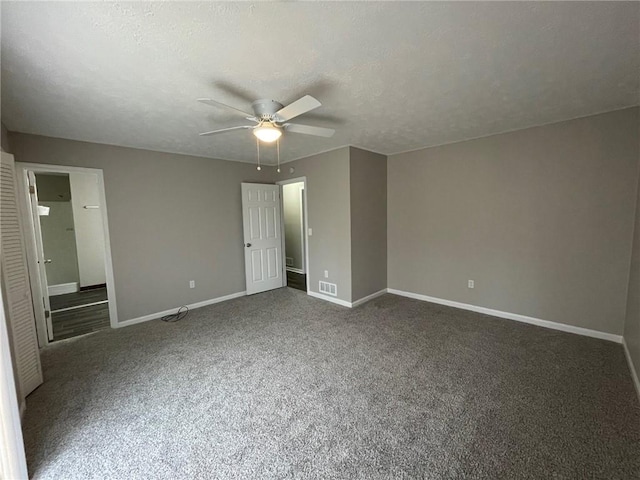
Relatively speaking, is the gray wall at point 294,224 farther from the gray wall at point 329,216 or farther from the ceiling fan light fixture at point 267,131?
the ceiling fan light fixture at point 267,131

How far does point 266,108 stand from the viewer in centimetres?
227

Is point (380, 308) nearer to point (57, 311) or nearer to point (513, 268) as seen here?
point (513, 268)

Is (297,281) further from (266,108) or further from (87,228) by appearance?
(87,228)

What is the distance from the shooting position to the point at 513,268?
139 inches

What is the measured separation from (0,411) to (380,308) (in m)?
3.74

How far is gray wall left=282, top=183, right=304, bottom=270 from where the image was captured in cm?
670

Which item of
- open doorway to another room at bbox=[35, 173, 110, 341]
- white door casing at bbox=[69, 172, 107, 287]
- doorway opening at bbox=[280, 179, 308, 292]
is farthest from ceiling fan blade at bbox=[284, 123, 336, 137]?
white door casing at bbox=[69, 172, 107, 287]

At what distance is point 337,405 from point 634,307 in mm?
2830

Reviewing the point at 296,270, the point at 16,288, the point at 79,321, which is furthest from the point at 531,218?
the point at 79,321

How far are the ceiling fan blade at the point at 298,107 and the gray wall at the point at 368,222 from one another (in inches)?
78.2

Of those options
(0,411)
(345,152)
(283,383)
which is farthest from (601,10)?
(0,411)

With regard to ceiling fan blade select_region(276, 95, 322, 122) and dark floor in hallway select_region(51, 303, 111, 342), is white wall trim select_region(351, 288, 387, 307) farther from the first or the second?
dark floor in hallway select_region(51, 303, 111, 342)

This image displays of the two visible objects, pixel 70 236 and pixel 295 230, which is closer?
pixel 70 236

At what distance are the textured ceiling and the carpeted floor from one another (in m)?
2.42
